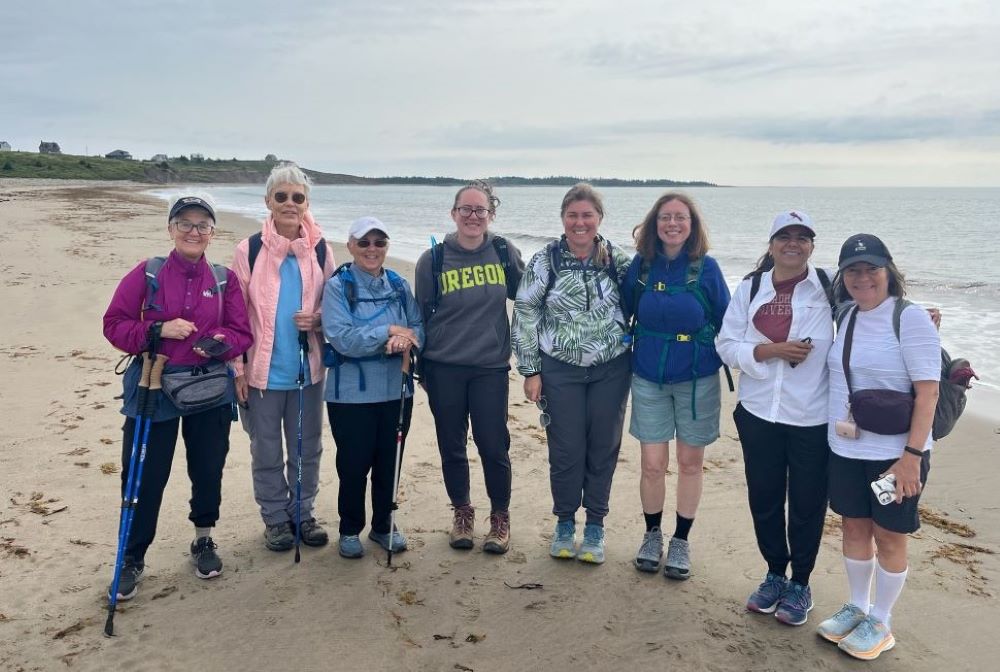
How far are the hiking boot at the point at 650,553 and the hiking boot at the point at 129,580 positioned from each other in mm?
2879

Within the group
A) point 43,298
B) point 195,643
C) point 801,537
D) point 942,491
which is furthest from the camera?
point 43,298

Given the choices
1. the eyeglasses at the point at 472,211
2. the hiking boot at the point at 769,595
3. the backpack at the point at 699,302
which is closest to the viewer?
the hiking boot at the point at 769,595

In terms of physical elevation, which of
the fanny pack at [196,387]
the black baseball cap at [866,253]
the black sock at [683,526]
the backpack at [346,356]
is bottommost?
the black sock at [683,526]

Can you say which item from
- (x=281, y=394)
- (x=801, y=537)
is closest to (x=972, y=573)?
(x=801, y=537)

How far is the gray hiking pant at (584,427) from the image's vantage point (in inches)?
168

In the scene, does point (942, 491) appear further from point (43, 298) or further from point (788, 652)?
point (43, 298)

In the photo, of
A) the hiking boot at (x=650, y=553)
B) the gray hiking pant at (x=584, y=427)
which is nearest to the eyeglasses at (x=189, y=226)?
the gray hiking pant at (x=584, y=427)

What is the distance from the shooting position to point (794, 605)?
3711 mm

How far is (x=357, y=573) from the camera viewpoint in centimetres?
416

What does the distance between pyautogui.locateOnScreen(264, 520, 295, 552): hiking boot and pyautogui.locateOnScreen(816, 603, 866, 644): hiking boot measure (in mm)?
3082

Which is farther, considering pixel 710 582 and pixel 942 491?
pixel 942 491

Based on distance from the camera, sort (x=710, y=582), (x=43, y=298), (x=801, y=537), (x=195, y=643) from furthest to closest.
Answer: (x=43, y=298) → (x=710, y=582) → (x=801, y=537) → (x=195, y=643)

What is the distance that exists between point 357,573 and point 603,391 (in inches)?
72.3

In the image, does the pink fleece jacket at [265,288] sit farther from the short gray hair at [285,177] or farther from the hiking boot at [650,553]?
the hiking boot at [650,553]
